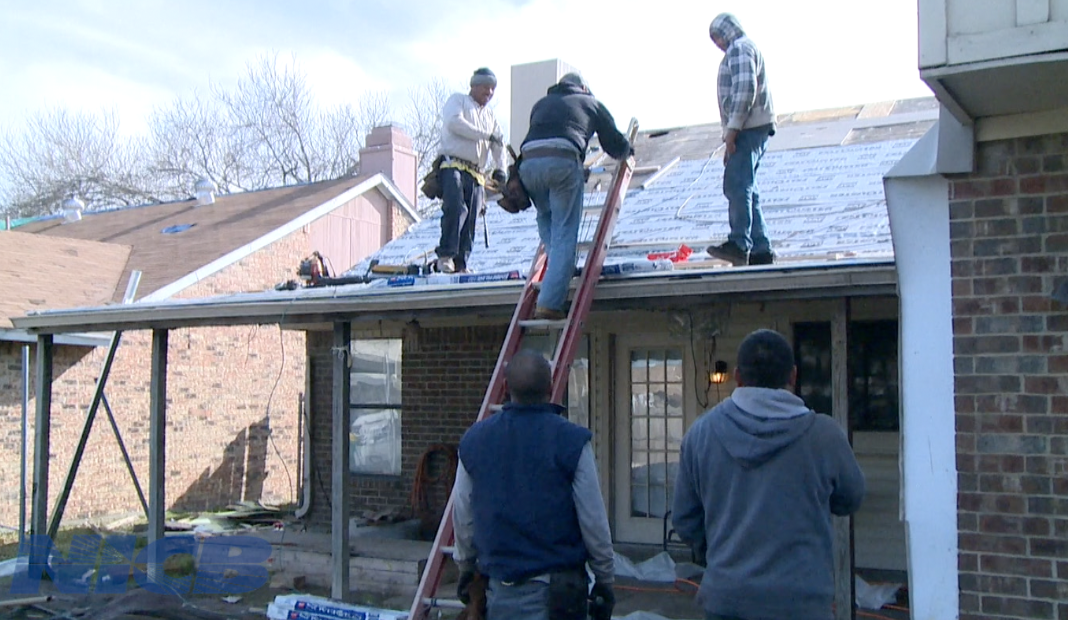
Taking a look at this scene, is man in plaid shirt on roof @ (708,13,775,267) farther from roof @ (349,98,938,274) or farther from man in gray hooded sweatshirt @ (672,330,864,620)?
man in gray hooded sweatshirt @ (672,330,864,620)

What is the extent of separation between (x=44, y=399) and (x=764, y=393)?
26.5 feet

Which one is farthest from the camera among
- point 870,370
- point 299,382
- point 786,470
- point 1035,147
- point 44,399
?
point 299,382

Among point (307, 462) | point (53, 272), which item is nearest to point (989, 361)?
point (307, 462)

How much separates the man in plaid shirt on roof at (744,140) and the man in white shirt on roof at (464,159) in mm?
2074

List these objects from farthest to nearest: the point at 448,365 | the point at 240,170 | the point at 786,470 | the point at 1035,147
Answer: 1. the point at 240,170
2. the point at 448,365
3. the point at 1035,147
4. the point at 786,470

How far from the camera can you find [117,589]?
364 inches

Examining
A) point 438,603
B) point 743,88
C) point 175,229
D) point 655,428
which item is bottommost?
point 438,603

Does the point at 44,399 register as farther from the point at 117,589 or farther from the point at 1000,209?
the point at 1000,209

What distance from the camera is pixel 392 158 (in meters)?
21.9

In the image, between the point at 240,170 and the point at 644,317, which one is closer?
the point at 644,317

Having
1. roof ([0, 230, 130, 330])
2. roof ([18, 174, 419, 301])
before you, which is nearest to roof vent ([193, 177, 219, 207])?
roof ([18, 174, 419, 301])

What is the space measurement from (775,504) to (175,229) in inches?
672

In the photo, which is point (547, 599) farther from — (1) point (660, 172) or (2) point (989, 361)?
(1) point (660, 172)

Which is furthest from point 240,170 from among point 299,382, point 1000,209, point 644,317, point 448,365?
point 1000,209
